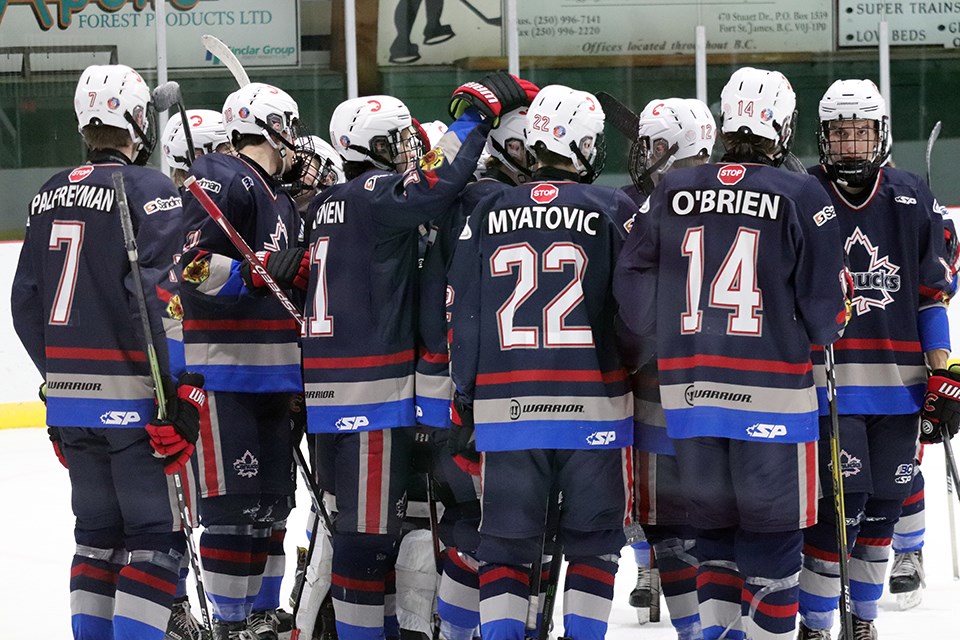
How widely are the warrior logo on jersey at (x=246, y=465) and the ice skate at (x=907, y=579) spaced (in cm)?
183

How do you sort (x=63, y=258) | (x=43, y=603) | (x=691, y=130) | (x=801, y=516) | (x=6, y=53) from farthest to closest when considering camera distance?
(x=6, y=53) < (x=43, y=603) < (x=691, y=130) < (x=63, y=258) < (x=801, y=516)

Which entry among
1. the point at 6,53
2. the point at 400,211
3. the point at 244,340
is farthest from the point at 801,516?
the point at 6,53

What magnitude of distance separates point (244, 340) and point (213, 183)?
428 mm

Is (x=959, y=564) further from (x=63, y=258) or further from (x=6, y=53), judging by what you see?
(x=6, y=53)

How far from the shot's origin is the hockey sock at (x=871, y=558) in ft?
11.9

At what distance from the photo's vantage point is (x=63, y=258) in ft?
10.8

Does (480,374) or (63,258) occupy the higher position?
(63,258)

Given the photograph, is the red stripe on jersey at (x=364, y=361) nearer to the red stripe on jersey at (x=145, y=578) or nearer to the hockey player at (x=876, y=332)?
the red stripe on jersey at (x=145, y=578)

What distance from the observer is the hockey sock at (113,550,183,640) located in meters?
3.26

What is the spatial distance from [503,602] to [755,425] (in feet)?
2.16

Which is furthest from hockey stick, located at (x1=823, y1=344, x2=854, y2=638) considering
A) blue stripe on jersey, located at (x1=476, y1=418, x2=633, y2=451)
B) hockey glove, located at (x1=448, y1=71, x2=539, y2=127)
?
hockey glove, located at (x1=448, y1=71, x2=539, y2=127)

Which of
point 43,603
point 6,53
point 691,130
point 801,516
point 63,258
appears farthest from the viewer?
point 6,53

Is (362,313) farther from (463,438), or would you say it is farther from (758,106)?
(758,106)

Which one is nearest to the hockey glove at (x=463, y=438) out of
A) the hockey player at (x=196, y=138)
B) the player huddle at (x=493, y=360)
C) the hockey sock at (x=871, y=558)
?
the player huddle at (x=493, y=360)
